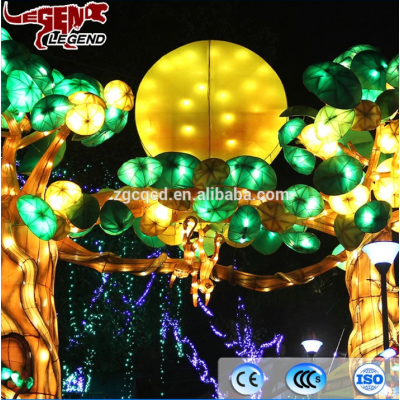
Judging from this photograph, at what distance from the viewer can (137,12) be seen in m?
11.3

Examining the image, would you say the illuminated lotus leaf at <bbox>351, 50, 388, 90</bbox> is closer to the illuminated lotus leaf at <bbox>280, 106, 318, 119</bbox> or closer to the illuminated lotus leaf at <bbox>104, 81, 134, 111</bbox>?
the illuminated lotus leaf at <bbox>280, 106, 318, 119</bbox>

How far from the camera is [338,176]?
6.06 metres

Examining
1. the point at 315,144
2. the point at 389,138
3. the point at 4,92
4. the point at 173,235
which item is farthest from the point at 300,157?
the point at 4,92

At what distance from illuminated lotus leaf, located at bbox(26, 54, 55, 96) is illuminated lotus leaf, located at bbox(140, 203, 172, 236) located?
1470 mm

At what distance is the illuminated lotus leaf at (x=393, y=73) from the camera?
6137mm

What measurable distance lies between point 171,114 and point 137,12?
17.6 ft

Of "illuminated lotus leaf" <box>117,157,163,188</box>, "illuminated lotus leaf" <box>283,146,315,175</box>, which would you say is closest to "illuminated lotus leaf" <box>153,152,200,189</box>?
"illuminated lotus leaf" <box>117,157,163,188</box>

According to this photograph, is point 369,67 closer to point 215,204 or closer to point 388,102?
point 388,102

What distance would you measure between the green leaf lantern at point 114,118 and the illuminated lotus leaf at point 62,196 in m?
0.77

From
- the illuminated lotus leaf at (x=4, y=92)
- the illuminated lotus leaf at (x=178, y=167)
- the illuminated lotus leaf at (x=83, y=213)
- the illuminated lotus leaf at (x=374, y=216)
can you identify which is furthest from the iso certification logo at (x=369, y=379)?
the illuminated lotus leaf at (x=4, y=92)

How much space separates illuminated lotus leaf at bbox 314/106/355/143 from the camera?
238 inches

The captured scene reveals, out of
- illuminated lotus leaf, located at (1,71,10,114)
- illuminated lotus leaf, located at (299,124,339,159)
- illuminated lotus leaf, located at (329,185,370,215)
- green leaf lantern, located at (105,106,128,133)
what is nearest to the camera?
illuminated lotus leaf, located at (1,71,10,114)

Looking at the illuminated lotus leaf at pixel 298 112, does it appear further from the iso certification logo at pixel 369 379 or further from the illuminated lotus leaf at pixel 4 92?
the illuminated lotus leaf at pixel 4 92

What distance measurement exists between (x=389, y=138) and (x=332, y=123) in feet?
2.03
